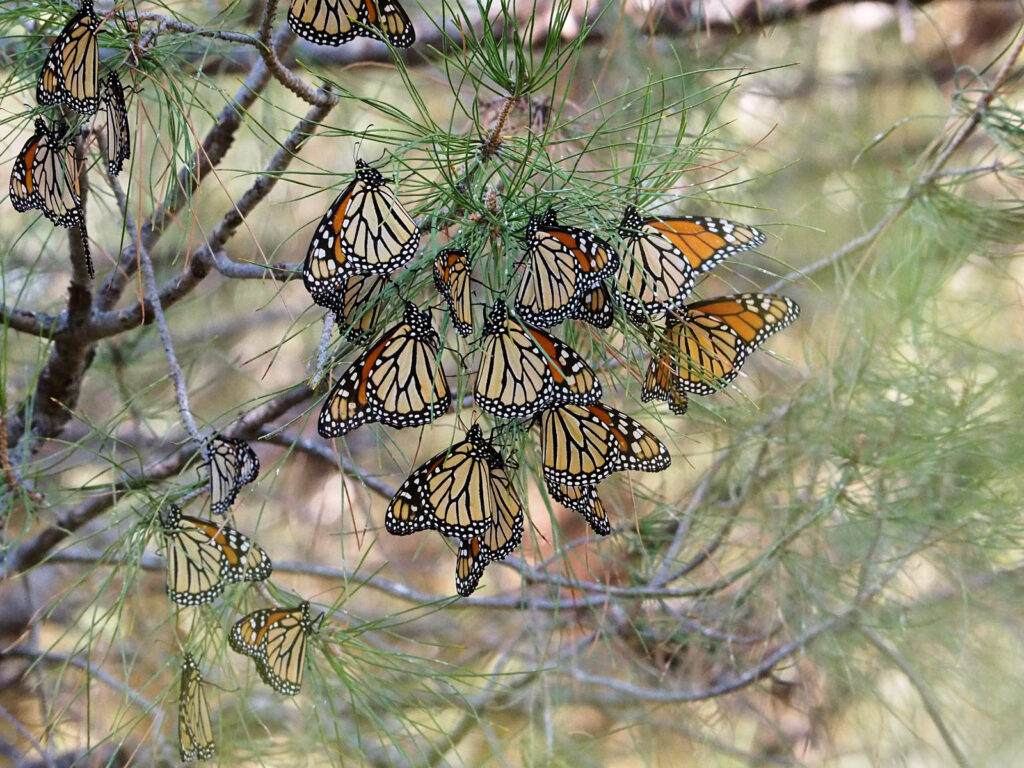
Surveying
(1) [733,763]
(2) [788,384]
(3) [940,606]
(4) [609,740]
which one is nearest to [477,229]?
(2) [788,384]

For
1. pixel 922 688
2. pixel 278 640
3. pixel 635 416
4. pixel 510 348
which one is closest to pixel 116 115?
pixel 510 348

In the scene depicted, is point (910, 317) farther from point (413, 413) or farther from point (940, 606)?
point (413, 413)

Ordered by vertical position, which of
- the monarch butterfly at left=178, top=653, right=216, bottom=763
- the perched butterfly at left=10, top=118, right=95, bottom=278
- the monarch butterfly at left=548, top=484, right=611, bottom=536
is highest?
the perched butterfly at left=10, top=118, right=95, bottom=278

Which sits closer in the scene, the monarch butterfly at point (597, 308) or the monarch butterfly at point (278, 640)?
the monarch butterfly at point (597, 308)

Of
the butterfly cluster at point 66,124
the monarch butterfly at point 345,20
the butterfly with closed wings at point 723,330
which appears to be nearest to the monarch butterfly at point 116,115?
the butterfly cluster at point 66,124

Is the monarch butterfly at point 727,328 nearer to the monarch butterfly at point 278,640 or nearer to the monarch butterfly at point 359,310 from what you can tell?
the monarch butterfly at point 359,310

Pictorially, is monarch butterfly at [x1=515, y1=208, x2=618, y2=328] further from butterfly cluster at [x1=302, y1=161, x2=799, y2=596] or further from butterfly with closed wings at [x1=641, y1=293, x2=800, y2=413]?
butterfly with closed wings at [x1=641, y1=293, x2=800, y2=413]

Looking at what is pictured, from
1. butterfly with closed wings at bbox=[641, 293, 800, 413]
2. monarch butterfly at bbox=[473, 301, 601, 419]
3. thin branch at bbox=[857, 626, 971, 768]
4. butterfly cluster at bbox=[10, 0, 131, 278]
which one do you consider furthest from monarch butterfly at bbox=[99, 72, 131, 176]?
thin branch at bbox=[857, 626, 971, 768]

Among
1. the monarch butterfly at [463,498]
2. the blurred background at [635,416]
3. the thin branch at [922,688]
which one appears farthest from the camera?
the thin branch at [922,688]
